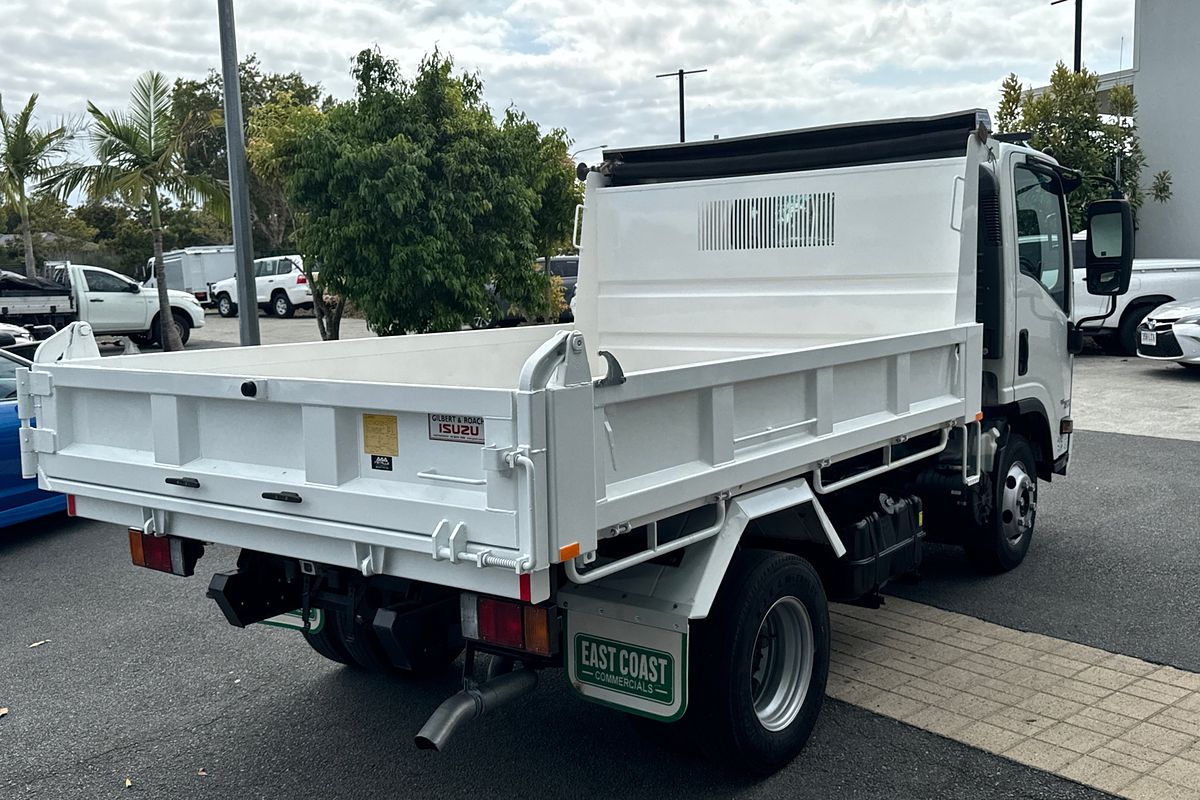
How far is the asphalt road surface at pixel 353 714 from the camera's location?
4141 mm

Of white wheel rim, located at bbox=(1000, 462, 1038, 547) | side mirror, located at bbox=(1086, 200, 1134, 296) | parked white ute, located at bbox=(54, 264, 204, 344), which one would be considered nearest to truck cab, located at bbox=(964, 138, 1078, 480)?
side mirror, located at bbox=(1086, 200, 1134, 296)

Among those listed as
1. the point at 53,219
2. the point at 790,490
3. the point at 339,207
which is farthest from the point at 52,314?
the point at 790,490

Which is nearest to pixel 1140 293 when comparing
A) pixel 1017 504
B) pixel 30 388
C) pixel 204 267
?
pixel 1017 504

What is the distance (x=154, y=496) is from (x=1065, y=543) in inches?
229

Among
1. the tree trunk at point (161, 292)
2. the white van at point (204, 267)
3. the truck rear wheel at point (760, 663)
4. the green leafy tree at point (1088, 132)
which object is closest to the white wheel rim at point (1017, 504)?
the truck rear wheel at point (760, 663)

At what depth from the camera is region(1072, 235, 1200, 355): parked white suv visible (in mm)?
17328

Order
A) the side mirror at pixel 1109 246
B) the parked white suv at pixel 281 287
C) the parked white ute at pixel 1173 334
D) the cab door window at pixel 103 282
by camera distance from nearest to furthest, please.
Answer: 1. the side mirror at pixel 1109 246
2. the parked white ute at pixel 1173 334
3. the cab door window at pixel 103 282
4. the parked white suv at pixel 281 287

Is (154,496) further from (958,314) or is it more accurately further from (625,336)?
(958,314)

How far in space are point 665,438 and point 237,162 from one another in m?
7.78

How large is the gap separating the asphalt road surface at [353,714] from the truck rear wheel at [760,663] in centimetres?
18

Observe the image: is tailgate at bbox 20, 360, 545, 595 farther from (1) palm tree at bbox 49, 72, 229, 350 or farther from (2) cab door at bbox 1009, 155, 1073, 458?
(1) palm tree at bbox 49, 72, 229, 350

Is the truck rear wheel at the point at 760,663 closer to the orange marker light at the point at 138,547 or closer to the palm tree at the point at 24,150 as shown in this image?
the orange marker light at the point at 138,547

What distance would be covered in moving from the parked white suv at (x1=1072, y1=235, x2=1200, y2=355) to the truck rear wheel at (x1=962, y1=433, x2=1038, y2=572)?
11512 millimetres

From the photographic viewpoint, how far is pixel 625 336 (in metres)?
6.53
